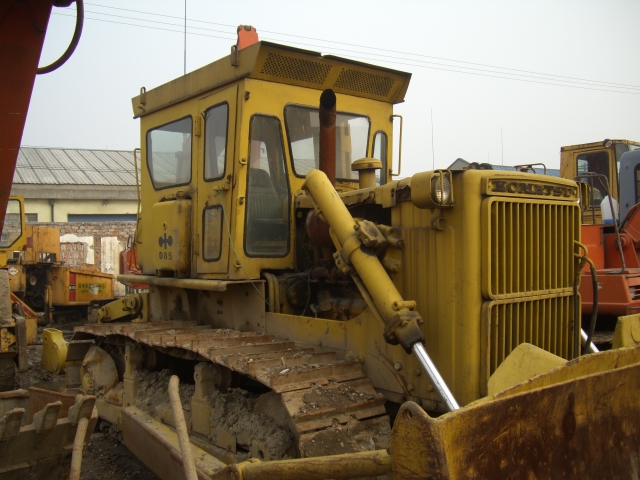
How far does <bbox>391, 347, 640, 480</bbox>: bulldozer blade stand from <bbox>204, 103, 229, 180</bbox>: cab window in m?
3.12

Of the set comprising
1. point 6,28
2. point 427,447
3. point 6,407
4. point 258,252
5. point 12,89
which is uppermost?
point 6,28

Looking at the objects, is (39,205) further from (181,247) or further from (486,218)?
(486,218)

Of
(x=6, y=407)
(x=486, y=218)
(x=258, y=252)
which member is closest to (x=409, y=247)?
(x=486, y=218)

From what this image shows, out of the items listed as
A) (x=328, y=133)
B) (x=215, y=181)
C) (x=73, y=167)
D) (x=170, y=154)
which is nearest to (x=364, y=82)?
(x=328, y=133)

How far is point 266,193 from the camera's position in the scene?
197 inches

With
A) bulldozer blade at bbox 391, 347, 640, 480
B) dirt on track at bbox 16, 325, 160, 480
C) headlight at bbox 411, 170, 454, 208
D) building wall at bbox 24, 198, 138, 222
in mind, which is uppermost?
building wall at bbox 24, 198, 138, 222

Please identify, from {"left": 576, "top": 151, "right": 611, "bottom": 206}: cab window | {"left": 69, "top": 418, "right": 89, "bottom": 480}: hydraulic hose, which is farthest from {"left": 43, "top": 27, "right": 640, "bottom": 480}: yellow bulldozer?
{"left": 576, "top": 151, "right": 611, "bottom": 206}: cab window

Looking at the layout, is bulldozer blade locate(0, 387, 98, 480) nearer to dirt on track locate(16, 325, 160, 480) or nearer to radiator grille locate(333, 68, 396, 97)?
dirt on track locate(16, 325, 160, 480)

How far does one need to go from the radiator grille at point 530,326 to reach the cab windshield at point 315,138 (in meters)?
2.15

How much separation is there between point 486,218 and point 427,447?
148 centimetres

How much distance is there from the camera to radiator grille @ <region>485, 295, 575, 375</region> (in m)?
3.48

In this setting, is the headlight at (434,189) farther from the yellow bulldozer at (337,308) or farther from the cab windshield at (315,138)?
the cab windshield at (315,138)

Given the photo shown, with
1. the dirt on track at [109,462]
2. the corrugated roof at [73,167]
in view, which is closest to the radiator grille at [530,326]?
the dirt on track at [109,462]

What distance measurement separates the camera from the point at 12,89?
2.69 meters
